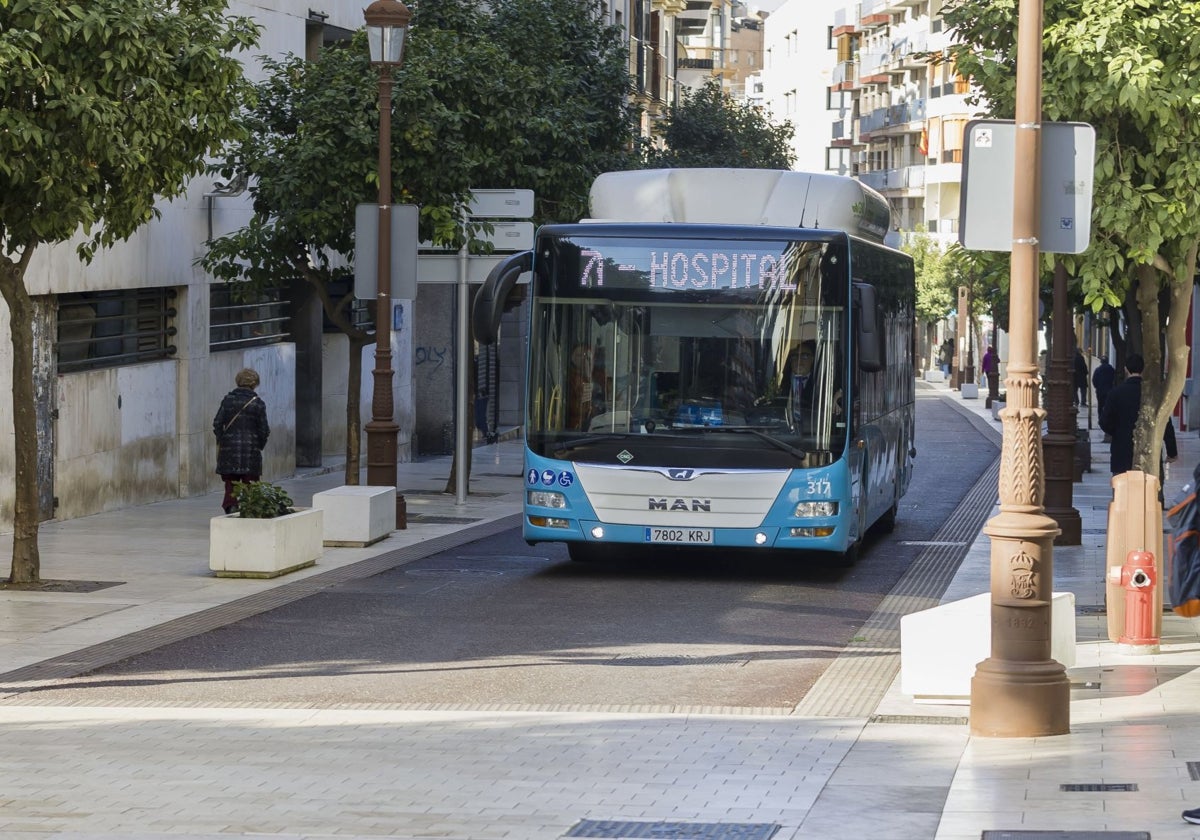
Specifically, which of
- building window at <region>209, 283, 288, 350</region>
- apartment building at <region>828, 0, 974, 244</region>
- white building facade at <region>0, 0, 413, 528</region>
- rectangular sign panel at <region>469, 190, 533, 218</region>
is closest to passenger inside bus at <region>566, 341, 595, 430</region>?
white building facade at <region>0, 0, 413, 528</region>

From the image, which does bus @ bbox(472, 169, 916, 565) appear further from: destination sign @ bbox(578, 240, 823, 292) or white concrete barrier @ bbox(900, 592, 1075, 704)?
white concrete barrier @ bbox(900, 592, 1075, 704)

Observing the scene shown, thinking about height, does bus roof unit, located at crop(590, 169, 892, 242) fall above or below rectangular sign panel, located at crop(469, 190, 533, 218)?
below

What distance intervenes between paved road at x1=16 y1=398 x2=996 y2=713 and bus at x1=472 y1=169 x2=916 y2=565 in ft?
2.03

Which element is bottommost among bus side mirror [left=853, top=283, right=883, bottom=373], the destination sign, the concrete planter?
the concrete planter

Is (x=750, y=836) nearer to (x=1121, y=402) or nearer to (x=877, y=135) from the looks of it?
(x=1121, y=402)

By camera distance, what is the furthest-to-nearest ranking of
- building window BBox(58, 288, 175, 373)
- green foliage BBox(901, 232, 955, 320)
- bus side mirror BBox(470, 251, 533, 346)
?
green foliage BBox(901, 232, 955, 320) < building window BBox(58, 288, 175, 373) < bus side mirror BBox(470, 251, 533, 346)

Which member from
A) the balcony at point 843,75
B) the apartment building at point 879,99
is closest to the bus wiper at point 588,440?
the apartment building at point 879,99

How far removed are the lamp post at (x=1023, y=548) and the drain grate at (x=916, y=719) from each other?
54 centimetres

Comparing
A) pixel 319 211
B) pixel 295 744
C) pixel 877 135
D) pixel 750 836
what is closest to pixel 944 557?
pixel 319 211

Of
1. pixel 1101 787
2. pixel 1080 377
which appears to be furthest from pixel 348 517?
pixel 1080 377

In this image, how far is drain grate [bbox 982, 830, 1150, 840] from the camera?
7426 mm

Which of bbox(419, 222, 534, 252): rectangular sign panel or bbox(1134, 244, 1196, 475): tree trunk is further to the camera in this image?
bbox(419, 222, 534, 252): rectangular sign panel

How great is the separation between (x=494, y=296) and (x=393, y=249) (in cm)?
400

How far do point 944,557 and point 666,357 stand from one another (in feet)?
14.0
